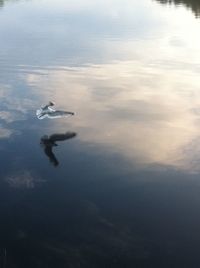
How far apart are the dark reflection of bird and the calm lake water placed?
0.16 ft

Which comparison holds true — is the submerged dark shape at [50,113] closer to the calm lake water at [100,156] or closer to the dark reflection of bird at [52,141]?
the calm lake water at [100,156]

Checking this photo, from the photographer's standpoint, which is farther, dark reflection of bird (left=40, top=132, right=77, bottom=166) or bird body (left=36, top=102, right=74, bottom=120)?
bird body (left=36, top=102, right=74, bottom=120)

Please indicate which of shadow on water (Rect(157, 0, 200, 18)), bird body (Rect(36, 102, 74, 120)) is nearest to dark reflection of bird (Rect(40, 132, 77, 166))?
bird body (Rect(36, 102, 74, 120))

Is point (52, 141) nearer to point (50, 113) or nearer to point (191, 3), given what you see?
point (50, 113)

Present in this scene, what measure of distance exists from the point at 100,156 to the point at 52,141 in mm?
2670

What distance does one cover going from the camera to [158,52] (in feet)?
147

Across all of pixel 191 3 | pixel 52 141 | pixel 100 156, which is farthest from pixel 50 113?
pixel 191 3

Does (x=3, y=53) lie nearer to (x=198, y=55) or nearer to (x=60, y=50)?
(x=60, y=50)

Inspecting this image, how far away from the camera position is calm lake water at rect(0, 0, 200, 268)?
16531 millimetres

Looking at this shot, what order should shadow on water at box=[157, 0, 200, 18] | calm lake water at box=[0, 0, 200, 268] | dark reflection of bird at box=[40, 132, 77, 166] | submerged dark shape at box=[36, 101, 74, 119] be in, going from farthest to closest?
shadow on water at box=[157, 0, 200, 18]
submerged dark shape at box=[36, 101, 74, 119]
dark reflection of bird at box=[40, 132, 77, 166]
calm lake water at box=[0, 0, 200, 268]

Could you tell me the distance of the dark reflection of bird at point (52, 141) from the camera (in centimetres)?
2231

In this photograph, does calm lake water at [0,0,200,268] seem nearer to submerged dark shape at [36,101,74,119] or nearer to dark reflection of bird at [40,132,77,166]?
dark reflection of bird at [40,132,77,166]

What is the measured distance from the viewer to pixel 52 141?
951 inches

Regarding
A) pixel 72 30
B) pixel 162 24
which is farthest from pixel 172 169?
pixel 162 24
